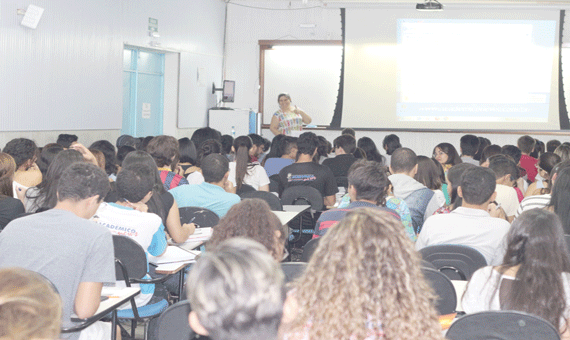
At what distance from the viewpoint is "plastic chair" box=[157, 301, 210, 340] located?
2.19 metres

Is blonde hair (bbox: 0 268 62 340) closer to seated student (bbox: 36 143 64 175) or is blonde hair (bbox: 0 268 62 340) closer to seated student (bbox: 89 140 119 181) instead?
seated student (bbox: 36 143 64 175)

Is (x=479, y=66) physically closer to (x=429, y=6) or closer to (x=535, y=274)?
(x=429, y=6)

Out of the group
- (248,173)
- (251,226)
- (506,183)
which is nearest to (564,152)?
(506,183)

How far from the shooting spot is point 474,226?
→ 10.8 ft

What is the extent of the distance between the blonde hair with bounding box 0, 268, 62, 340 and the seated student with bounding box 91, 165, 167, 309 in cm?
176

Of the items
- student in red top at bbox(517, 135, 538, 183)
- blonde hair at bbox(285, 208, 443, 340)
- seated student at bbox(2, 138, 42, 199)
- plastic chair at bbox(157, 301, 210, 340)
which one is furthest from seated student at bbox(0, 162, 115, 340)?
student in red top at bbox(517, 135, 538, 183)

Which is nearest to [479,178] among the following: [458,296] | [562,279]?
[458,296]

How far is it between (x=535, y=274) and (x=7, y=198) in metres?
2.95

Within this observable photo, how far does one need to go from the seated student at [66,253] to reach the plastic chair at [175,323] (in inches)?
12.9

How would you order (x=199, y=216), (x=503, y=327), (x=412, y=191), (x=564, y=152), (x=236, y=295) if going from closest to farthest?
(x=236, y=295) → (x=503, y=327) → (x=199, y=216) → (x=412, y=191) → (x=564, y=152)

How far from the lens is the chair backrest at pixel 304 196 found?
17.4ft

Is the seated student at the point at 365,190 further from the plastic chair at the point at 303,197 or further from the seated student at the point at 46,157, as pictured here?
the seated student at the point at 46,157

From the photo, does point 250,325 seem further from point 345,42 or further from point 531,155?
point 345,42

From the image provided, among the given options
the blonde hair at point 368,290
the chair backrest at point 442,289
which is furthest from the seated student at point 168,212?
the blonde hair at point 368,290
